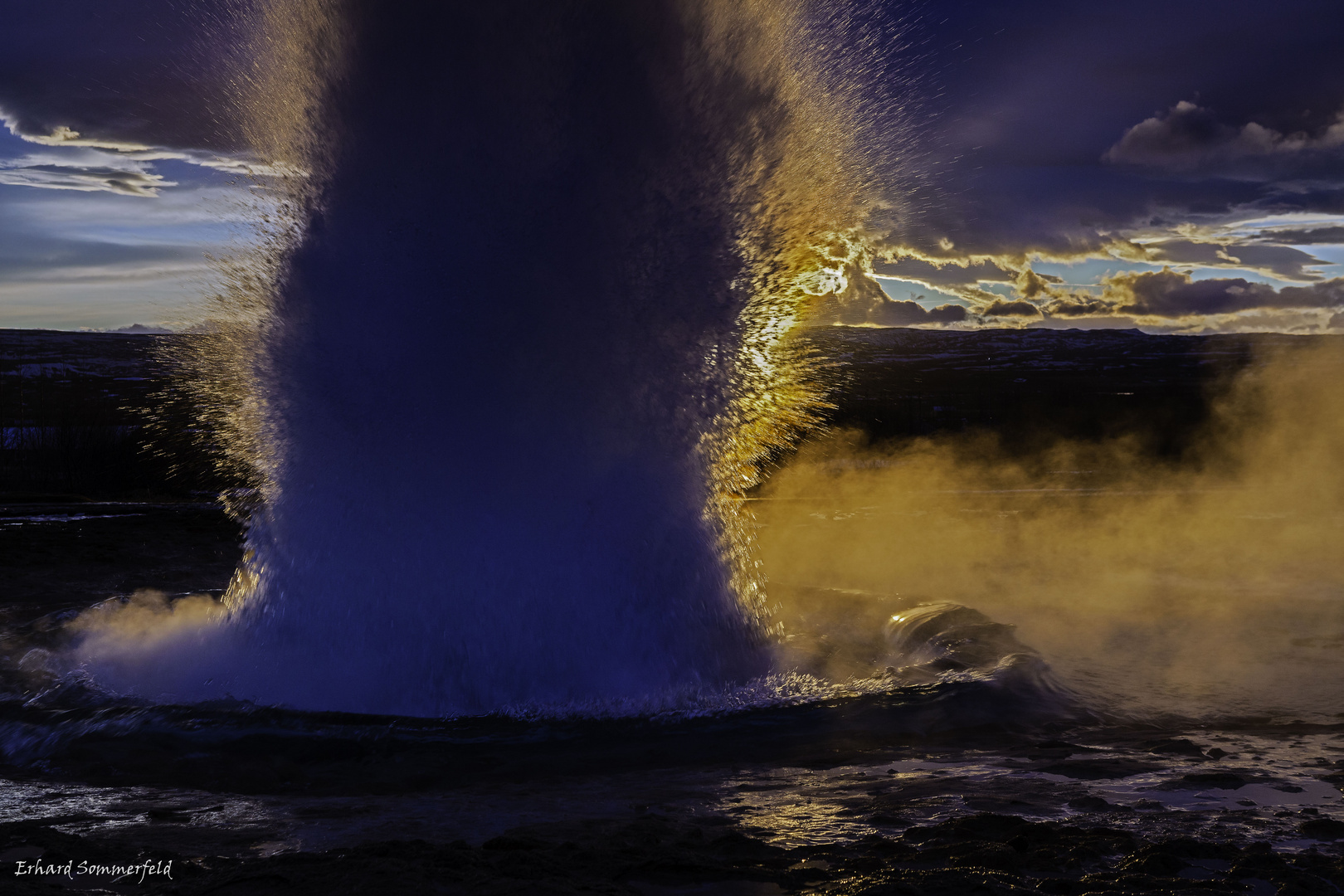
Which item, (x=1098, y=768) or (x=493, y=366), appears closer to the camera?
(x=1098, y=768)

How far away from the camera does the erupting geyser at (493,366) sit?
5879mm

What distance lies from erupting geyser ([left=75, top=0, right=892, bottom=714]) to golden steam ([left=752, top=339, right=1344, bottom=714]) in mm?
2139

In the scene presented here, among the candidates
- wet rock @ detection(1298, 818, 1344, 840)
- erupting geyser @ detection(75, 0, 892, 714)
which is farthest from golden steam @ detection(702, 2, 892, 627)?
wet rock @ detection(1298, 818, 1344, 840)

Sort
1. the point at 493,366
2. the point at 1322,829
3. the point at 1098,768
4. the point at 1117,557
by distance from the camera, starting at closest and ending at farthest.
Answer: the point at 1322,829
the point at 1098,768
the point at 493,366
the point at 1117,557

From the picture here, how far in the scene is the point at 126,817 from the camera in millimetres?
4012

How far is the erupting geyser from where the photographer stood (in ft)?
19.3

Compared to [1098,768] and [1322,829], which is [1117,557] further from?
[1322,829]

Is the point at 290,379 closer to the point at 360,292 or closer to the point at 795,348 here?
the point at 360,292

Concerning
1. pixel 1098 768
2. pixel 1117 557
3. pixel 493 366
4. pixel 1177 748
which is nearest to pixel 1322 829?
pixel 1098 768

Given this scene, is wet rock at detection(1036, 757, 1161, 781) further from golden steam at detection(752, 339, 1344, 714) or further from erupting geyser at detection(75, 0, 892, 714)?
erupting geyser at detection(75, 0, 892, 714)

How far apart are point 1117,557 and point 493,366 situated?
8.47 meters

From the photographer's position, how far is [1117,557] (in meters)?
11.7

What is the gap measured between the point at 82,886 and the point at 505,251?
3901 millimetres

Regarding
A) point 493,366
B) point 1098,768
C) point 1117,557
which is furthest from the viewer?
point 1117,557
